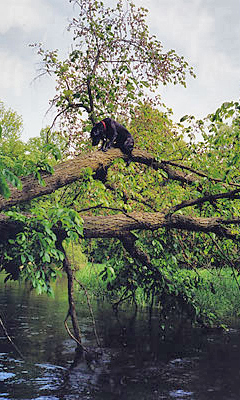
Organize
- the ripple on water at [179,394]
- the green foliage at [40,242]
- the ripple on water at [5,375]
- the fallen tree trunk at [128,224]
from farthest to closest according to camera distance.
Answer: the ripple on water at [5,375]
the ripple on water at [179,394]
the fallen tree trunk at [128,224]
the green foliage at [40,242]

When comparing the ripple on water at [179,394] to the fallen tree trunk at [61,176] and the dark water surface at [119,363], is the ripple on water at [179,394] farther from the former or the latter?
the fallen tree trunk at [61,176]

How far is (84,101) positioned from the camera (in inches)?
441

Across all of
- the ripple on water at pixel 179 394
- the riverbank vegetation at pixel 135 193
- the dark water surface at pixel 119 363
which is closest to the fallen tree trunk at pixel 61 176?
the riverbank vegetation at pixel 135 193

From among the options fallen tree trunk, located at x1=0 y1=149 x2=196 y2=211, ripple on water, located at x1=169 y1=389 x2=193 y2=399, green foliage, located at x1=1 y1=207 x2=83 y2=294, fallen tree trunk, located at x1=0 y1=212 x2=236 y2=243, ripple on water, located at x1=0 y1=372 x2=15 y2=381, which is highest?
fallen tree trunk, located at x1=0 y1=149 x2=196 y2=211

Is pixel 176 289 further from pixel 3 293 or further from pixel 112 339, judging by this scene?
pixel 3 293

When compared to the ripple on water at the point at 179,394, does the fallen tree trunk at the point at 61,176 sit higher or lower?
higher

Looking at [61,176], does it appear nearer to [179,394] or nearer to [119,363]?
[179,394]

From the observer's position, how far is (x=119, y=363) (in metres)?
9.59

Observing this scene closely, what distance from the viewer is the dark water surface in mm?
7695

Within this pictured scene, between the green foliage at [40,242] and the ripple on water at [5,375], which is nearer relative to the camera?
the green foliage at [40,242]

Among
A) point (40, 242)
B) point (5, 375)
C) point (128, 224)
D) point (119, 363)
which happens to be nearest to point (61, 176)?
point (128, 224)

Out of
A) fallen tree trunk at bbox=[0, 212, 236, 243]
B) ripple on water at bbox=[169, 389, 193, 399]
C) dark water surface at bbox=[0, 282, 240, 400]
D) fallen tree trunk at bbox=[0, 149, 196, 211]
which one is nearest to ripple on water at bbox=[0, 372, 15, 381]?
dark water surface at bbox=[0, 282, 240, 400]

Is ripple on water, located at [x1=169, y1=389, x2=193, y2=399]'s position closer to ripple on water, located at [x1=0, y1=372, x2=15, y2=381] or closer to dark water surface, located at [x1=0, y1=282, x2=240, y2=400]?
dark water surface, located at [x1=0, y1=282, x2=240, y2=400]

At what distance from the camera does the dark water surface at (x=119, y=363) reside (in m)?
7.70
